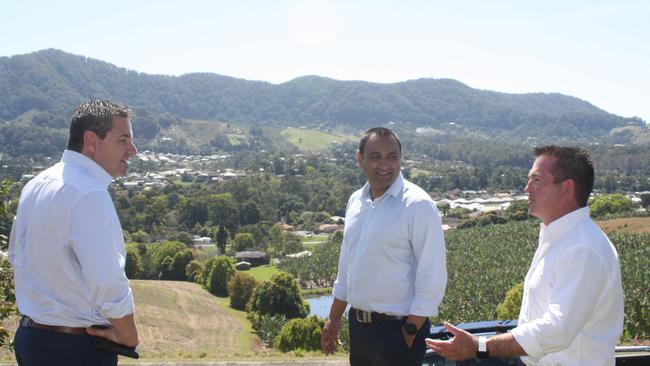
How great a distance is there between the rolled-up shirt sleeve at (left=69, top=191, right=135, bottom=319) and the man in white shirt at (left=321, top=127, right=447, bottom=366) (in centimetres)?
153

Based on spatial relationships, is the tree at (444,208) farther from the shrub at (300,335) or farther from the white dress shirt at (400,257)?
the white dress shirt at (400,257)

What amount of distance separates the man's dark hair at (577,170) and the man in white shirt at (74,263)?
1994 mm

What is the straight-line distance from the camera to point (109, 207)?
2.75 m

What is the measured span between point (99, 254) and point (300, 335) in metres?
20.1

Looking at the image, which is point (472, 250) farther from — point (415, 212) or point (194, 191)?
point (194, 191)

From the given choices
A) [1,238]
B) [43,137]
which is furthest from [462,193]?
[1,238]

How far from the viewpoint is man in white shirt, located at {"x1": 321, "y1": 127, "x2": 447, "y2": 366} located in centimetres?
352

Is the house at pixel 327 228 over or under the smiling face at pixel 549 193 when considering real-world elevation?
under

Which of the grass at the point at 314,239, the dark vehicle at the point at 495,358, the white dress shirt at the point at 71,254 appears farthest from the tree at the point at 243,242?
the white dress shirt at the point at 71,254

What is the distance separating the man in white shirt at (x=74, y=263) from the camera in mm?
2660

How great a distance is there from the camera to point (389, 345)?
11.8 feet

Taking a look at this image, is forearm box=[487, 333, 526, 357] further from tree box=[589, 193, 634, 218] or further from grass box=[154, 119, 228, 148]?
grass box=[154, 119, 228, 148]

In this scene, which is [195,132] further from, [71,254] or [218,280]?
[71,254]

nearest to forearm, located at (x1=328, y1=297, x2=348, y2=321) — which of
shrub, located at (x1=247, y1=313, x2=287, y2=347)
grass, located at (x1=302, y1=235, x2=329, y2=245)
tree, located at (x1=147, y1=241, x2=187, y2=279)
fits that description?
shrub, located at (x1=247, y1=313, x2=287, y2=347)
